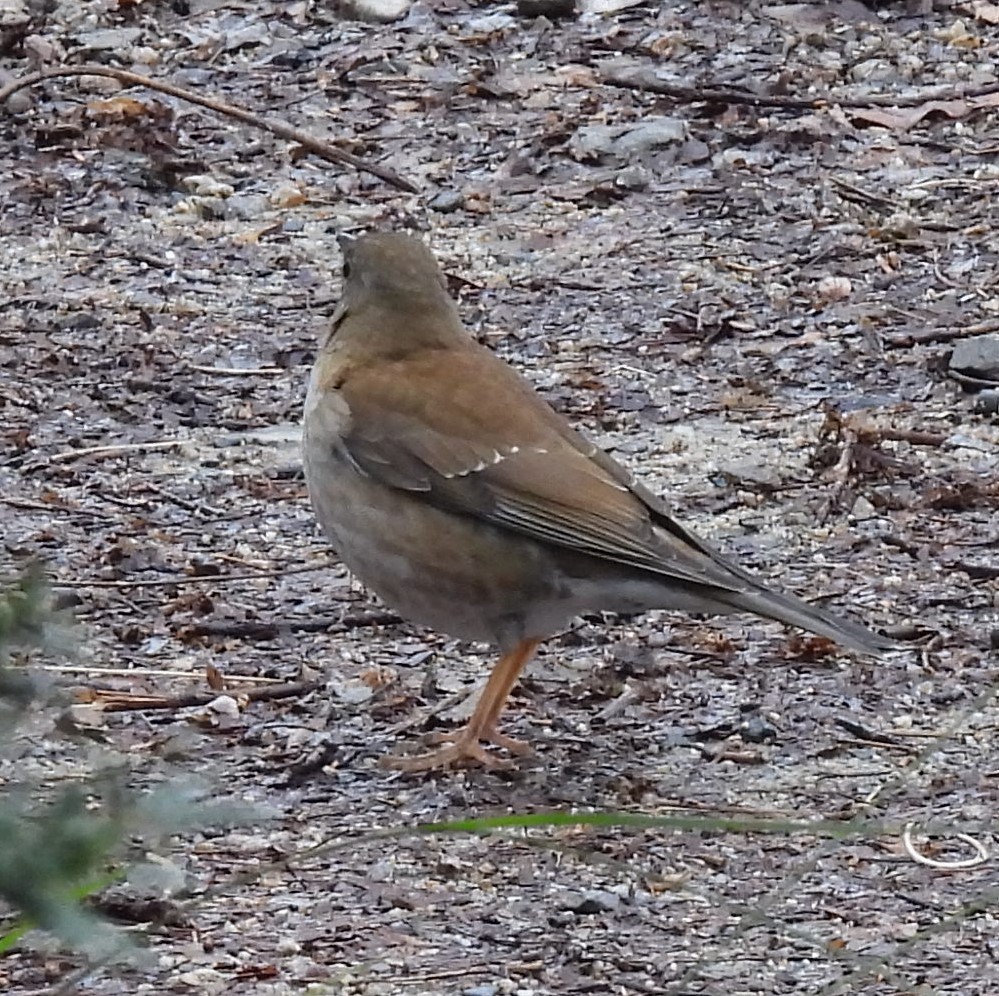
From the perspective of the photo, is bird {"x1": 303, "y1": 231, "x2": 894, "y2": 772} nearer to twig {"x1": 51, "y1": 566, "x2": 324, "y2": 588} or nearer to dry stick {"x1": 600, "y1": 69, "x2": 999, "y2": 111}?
twig {"x1": 51, "y1": 566, "x2": 324, "y2": 588}

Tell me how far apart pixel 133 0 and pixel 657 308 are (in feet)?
12.3

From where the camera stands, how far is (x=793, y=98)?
32.5ft

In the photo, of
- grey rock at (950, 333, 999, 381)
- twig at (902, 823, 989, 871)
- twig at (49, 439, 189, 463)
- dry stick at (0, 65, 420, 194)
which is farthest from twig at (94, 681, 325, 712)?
dry stick at (0, 65, 420, 194)

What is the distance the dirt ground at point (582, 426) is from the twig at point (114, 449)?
0.03 meters

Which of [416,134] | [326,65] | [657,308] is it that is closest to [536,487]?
[657,308]

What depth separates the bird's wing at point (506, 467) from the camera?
5.23m

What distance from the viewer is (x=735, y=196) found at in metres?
9.09

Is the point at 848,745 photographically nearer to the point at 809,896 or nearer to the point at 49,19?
the point at 809,896

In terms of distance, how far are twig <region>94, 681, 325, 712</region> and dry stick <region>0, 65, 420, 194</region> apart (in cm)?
357

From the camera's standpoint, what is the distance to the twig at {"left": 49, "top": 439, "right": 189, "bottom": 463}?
704 cm

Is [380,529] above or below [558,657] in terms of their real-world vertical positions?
above

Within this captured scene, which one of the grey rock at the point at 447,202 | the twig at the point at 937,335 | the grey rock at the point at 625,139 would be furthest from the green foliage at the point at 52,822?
the grey rock at the point at 625,139

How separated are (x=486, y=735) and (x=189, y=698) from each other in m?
0.71

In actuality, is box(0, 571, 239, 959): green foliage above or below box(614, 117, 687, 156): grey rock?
above
